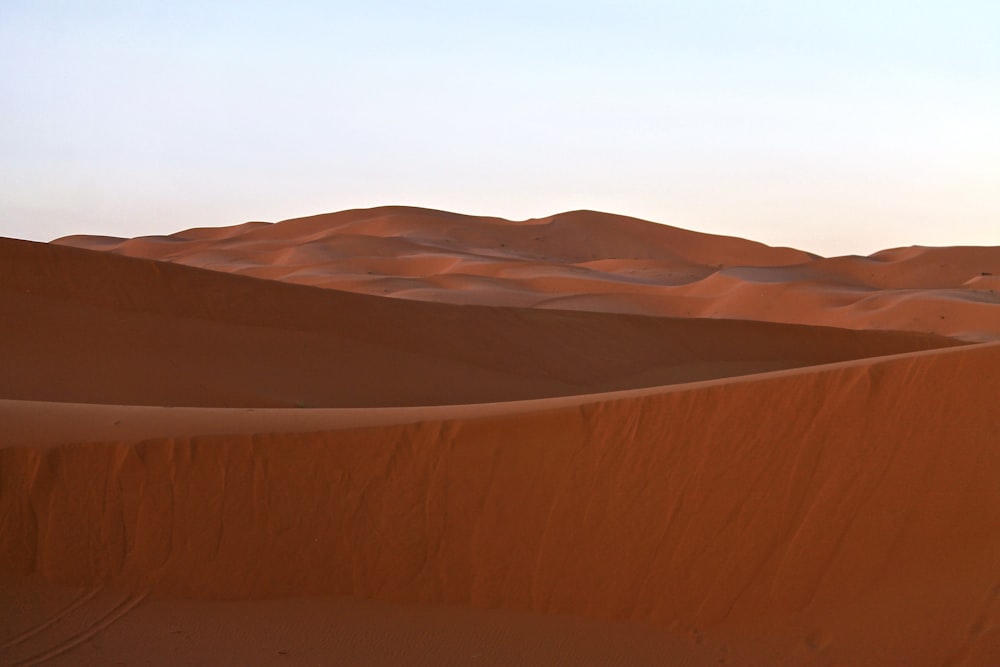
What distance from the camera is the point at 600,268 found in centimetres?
4075

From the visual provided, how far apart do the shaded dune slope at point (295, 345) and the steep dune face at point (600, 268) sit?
869 centimetres

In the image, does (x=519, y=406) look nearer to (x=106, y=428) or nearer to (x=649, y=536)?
(x=649, y=536)

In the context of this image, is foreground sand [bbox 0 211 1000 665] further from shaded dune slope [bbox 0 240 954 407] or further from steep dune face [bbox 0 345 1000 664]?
shaded dune slope [bbox 0 240 954 407]

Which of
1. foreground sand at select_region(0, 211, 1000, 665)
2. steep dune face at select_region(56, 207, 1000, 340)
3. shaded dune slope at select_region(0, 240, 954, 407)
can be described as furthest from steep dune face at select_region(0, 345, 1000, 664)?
steep dune face at select_region(56, 207, 1000, 340)

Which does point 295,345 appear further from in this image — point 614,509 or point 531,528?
point 614,509

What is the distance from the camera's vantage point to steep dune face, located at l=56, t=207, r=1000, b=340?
2728 centimetres

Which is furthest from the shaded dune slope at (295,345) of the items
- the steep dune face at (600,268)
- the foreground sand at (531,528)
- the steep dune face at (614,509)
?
the steep dune face at (600,268)

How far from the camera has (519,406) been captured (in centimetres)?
728

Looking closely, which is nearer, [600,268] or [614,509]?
[614,509]

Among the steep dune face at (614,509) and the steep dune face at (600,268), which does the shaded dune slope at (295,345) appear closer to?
the steep dune face at (614,509)

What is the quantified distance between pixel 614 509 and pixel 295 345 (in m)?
9.09

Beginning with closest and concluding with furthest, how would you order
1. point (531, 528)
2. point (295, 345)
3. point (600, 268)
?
point (531, 528) < point (295, 345) < point (600, 268)

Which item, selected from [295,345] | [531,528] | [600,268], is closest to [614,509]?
[531,528]

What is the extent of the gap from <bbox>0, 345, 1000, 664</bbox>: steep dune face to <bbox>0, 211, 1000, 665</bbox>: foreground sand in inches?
0.5
